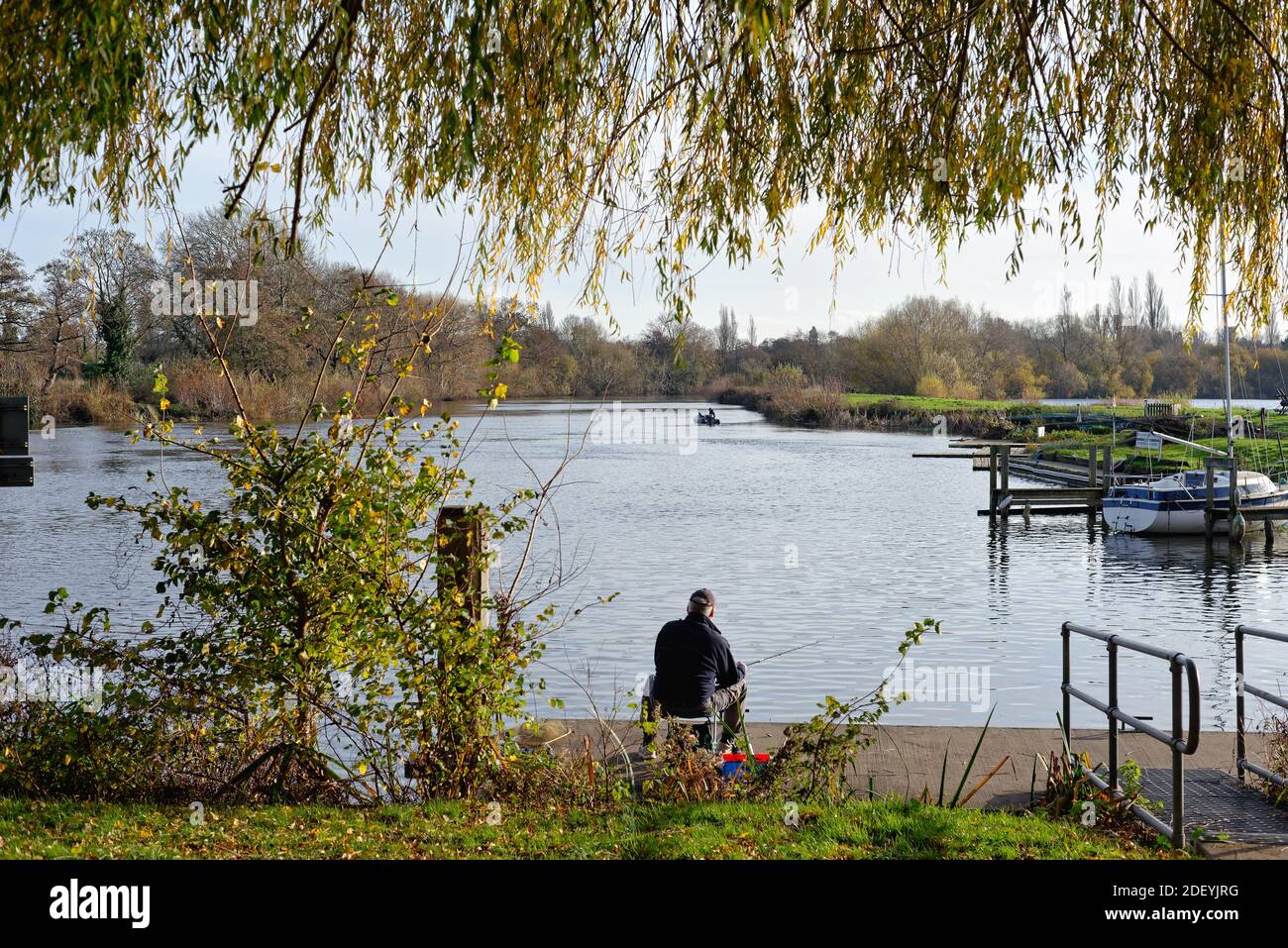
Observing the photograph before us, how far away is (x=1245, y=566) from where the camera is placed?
95.5 ft

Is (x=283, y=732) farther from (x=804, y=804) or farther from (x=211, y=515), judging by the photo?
(x=804, y=804)

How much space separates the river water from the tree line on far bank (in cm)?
132

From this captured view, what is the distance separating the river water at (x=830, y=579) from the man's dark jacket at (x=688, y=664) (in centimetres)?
56

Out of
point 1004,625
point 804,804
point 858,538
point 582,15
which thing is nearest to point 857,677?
point 1004,625

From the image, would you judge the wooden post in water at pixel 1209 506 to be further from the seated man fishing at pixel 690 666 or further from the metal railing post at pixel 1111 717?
the seated man fishing at pixel 690 666

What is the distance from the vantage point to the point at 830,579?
25594 mm

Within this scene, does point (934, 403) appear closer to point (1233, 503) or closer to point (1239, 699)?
point (1233, 503)

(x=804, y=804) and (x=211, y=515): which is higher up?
(x=211, y=515)

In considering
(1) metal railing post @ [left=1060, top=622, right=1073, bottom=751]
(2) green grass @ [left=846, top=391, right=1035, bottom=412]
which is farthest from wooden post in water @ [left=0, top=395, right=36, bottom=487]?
(2) green grass @ [left=846, top=391, right=1035, bottom=412]

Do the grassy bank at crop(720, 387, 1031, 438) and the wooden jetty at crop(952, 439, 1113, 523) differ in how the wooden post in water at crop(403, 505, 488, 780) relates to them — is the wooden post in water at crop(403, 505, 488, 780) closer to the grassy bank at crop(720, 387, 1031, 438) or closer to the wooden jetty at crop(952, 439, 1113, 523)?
the wooden jetty at crop(952, 439, 1113, 523)

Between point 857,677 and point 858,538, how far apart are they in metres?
15.9
